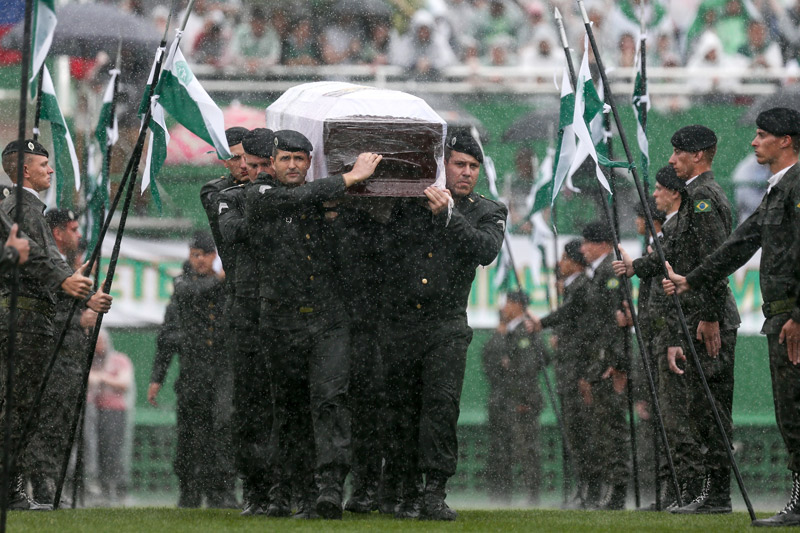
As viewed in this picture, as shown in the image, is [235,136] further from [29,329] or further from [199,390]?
[199,390]

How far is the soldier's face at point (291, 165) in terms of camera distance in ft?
25.8

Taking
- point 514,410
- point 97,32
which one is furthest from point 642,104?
point 97,32

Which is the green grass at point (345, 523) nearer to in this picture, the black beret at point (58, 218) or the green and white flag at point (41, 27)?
the green and white flag at point (41, 27)

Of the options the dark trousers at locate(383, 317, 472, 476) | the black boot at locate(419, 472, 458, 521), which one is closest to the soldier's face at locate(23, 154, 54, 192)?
the dark trousers at locate(383, 317, 472, 476)

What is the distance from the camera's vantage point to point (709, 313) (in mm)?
8883

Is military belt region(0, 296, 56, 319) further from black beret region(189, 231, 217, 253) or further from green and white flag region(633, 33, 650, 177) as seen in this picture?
green and white flag region(633, 33, 650, 177)

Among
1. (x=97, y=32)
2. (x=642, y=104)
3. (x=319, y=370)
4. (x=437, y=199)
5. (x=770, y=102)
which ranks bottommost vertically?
(x=319, y=370)

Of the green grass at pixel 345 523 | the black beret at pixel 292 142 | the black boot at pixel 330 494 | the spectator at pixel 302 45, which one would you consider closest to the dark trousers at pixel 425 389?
the green grass at pixel 345 523

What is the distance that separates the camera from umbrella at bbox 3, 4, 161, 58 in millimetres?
14367

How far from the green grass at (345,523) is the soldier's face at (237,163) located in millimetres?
2134

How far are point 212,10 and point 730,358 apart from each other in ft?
32.3

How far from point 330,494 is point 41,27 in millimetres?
2945

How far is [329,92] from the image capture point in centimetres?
834

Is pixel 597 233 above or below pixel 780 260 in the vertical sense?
above
